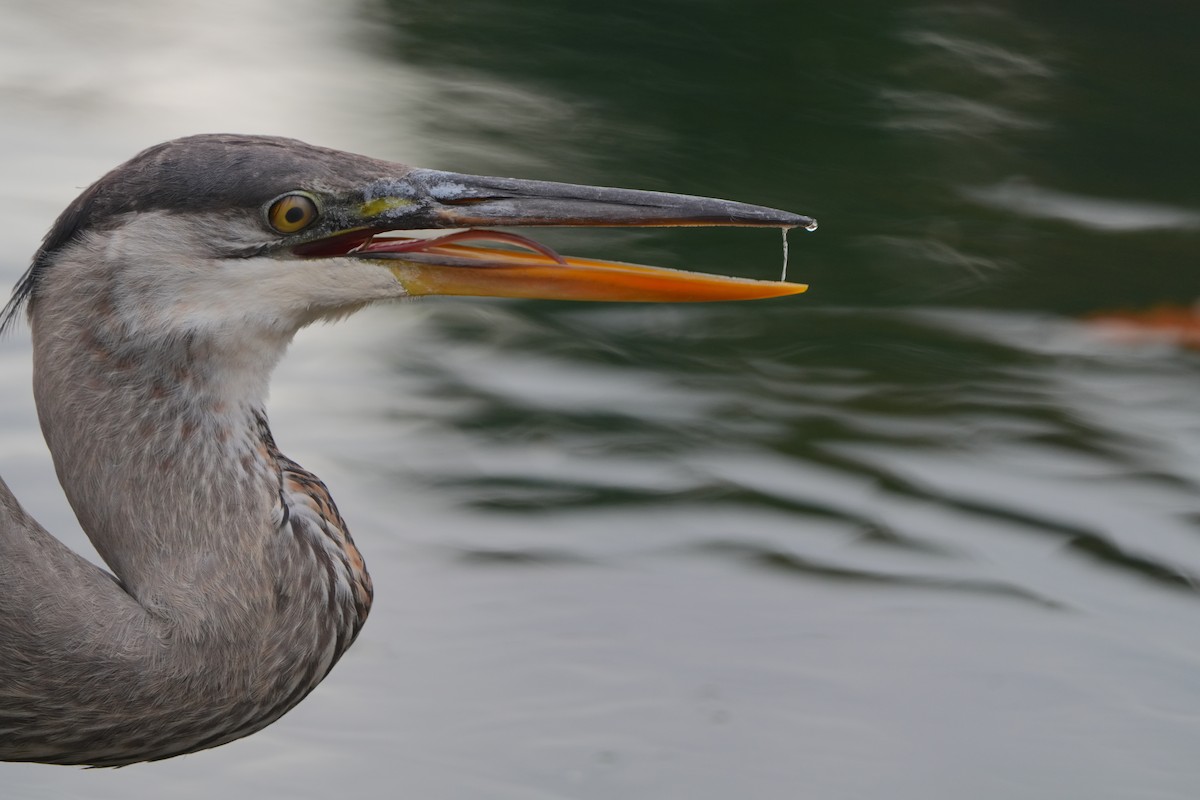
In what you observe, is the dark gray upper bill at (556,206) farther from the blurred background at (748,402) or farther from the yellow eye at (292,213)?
the blurred background at (748,402)

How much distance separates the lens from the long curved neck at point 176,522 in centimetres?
300

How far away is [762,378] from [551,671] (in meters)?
1.74

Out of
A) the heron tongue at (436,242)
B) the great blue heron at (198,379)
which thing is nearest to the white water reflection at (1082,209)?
the great blue heron at (198,379)

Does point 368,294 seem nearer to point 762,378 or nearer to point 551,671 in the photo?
point 551,671

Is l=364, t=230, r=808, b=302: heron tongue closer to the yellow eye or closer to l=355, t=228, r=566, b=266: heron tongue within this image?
l=355, t=228, r=566, b=266: heron tongue

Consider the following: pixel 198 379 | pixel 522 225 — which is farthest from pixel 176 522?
pixel 522 225

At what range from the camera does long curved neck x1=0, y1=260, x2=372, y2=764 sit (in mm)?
2998

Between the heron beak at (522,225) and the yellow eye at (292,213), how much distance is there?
0.30 feet

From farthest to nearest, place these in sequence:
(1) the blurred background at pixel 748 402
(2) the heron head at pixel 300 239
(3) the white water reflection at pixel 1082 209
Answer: (3) the white water reflection at pixel 1082 209 < (1) the blurred background at pixel 748 402 < (2) the heron head at pixel 300 239

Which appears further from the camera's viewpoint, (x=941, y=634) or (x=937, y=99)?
(x=937, y=99)

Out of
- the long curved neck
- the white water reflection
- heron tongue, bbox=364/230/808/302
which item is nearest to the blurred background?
the white water reflection

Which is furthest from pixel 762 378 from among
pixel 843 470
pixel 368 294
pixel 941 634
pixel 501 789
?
Result: pixel 368 294

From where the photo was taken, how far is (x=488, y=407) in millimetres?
5609

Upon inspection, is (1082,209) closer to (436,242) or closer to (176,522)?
(436,242)
